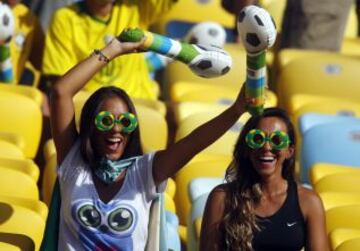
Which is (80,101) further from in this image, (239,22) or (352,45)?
(352,45)

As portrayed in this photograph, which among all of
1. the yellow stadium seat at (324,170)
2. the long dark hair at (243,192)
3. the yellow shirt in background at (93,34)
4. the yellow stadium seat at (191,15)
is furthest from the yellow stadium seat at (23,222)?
the yellow stadium seat at (191,15)

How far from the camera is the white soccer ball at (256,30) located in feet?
12.8

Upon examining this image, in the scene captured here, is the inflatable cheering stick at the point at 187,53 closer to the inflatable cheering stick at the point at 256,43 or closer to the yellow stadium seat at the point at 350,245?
the inflatable cheering stick at the point at 256,43

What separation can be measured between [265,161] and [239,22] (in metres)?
0.63

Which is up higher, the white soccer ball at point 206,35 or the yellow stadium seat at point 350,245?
the white soccer ball at point 206,35

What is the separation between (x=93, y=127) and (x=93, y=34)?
7.86 ft

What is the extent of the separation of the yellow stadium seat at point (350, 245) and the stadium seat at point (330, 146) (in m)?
1.16

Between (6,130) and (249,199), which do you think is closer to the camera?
(249,199)

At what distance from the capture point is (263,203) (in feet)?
14.5

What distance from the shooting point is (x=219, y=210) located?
4391 mm

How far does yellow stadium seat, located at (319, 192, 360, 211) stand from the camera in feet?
16.3

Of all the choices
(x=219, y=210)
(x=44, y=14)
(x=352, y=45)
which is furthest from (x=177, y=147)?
(x=352, y=45)

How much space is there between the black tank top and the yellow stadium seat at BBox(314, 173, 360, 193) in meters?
0.75

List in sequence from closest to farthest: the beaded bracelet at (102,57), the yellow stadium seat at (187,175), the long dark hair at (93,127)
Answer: the beaded bracelet at (102,57) < the long dark hair at (93,127) < the yellow stadium seat at (187,175)
